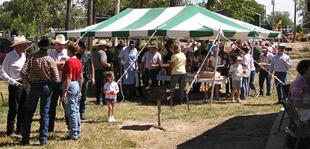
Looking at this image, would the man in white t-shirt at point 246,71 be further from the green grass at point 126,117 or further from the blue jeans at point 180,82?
the blue jeans at point 180,82

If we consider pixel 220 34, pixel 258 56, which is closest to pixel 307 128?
pixel 220 34

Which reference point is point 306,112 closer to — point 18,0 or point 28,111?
point 28,111

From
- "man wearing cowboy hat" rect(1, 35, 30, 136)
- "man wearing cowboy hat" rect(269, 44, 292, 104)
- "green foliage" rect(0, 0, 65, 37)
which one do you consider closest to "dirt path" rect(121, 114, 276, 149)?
"man wearing cowboy hat" rect(1, 35, 30, 136)

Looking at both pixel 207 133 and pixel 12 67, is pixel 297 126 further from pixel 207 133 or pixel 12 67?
pixel 12 67

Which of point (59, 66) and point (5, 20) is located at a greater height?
point (5, 20)

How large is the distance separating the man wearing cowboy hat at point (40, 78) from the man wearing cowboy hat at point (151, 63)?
23.3 ft

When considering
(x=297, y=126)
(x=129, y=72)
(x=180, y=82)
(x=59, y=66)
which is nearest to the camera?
(x=297, y=126)

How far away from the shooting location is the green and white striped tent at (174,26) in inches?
566

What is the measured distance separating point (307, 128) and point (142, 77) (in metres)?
9.56

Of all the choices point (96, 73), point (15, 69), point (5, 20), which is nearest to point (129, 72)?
point (96, 73)

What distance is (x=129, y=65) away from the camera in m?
15.6

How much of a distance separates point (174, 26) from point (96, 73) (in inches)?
95.3

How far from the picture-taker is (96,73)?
14469 mm

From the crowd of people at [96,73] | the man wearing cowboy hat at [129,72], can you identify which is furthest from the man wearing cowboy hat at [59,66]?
the man wearing cowboy hat at [129,72]
